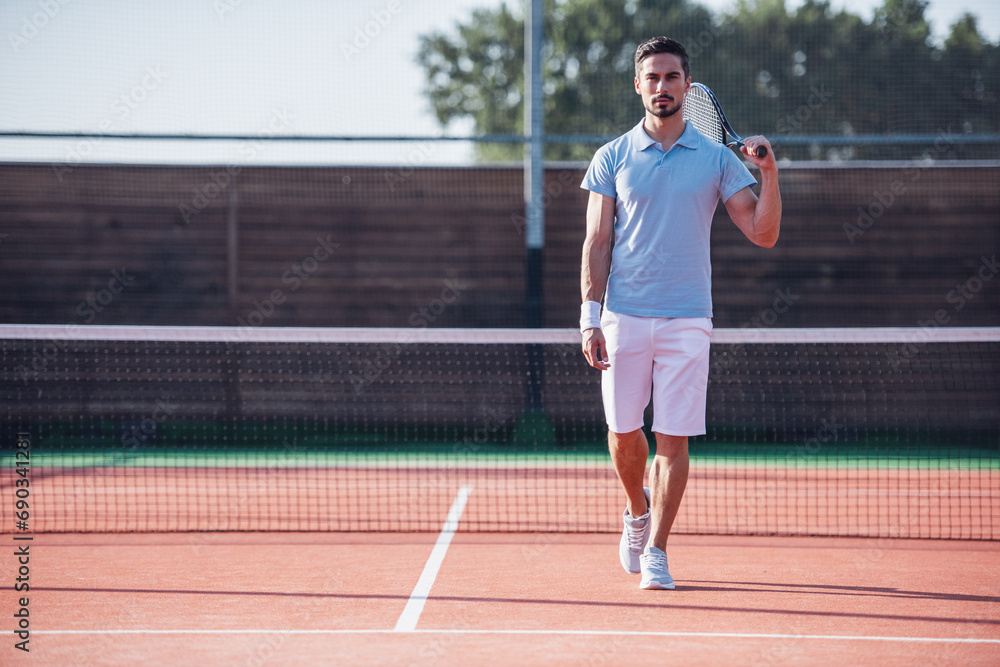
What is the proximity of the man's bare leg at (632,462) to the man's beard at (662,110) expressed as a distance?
127 centimetres

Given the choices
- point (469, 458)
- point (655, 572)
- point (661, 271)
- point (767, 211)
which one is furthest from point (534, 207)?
point (655, 572)

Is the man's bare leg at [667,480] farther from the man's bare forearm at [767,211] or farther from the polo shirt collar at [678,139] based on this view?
the polo shirt collar at [678,139]

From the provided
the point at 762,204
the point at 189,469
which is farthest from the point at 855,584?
the point at 189,469

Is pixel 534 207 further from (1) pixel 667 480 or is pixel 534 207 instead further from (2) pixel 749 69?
(2) pixel 749 69

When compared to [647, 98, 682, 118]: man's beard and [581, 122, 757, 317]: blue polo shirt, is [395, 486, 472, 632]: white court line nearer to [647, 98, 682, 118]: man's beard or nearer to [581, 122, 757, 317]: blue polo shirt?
[581, 122, 757, 317]: blue polo shirt

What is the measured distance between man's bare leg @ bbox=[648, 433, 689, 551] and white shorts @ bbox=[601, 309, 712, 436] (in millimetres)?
75

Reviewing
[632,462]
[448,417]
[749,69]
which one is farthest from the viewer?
[749,69]

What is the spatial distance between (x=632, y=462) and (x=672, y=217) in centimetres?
101

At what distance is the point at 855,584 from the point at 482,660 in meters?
1.88

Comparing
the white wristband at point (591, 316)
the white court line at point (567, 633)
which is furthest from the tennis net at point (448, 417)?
the white court line at point (567, 633)

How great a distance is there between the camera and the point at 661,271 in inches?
150

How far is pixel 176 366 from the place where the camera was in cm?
998

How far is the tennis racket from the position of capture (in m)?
4.12

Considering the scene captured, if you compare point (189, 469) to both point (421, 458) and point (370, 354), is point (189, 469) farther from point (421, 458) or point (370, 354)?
point (370, 354)
